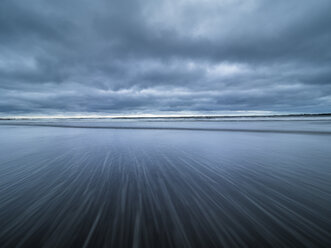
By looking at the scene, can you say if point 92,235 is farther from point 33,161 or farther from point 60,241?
point 33,161

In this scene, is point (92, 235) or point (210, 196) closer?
point (92, 235)

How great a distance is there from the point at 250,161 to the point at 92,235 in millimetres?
5077

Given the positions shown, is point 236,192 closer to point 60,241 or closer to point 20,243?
point 60,241

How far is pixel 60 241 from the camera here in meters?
1.65

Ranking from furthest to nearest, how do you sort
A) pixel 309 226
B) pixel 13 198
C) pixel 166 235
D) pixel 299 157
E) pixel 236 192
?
pixel 299 157
pixel 236 192
pixel 13 198
pixel 309 226
pixel 166 235

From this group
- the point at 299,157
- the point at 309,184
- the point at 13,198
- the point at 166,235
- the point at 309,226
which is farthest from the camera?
the point at 299,157

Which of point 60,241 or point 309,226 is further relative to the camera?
point 309,226

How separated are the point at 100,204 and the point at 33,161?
13.9 feet

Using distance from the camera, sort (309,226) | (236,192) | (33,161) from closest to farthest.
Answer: (309,226) < (236,192) < (33,161)

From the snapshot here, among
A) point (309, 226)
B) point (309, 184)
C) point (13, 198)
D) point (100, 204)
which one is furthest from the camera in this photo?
point (309, 184)

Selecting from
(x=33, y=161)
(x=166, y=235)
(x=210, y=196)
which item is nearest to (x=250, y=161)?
(x=210, y=196)

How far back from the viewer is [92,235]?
1.73 m

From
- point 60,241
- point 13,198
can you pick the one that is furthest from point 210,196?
point 13,198

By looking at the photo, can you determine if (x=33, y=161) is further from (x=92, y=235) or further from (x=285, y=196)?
(x=285, y=196)
